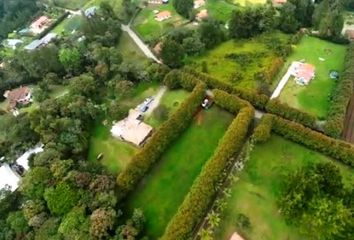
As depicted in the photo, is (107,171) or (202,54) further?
(202,54)

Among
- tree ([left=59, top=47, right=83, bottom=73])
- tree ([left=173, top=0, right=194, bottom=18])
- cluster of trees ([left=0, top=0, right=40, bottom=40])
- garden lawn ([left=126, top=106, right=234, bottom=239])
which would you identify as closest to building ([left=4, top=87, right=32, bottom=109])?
tree ([left=59, top=47, right=83, bottom=73])

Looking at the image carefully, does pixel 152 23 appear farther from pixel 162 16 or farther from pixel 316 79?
pixel 316 79

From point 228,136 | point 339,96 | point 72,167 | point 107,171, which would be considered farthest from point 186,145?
point 339,96

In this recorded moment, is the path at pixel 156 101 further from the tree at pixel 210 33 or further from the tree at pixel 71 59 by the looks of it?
the tree at pixel 71 59

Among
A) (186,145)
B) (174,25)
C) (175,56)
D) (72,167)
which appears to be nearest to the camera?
(72,167)

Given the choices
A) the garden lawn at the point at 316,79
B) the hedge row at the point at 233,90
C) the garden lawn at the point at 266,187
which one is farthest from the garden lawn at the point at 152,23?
the garden lawn at the point at 266,187

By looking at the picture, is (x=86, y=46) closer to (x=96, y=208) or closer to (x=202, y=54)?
(x=202, y=54)

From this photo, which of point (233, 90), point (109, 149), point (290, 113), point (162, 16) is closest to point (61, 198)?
point (109, 149)
